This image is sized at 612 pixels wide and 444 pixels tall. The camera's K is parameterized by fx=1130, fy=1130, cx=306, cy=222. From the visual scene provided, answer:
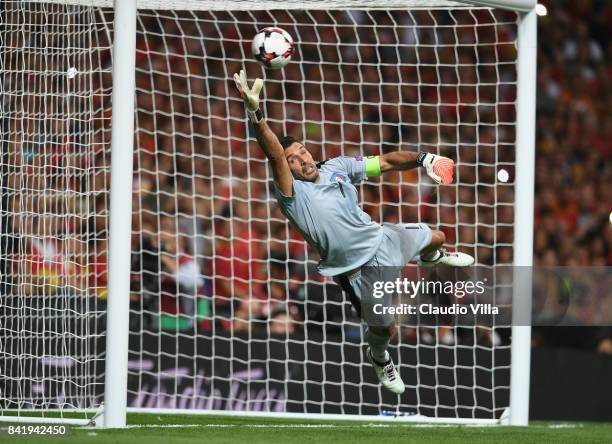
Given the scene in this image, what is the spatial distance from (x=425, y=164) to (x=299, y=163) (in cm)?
85

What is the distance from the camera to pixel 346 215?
772 cm

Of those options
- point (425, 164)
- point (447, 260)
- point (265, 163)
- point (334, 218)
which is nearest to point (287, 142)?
point (334, 218)

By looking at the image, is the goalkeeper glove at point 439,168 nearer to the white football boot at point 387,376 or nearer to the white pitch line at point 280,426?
the white football boot at point 387,376

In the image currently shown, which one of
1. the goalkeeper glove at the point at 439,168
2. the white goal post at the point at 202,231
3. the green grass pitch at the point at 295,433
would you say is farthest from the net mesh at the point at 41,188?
the goalkeeper glove at the point at 439,168

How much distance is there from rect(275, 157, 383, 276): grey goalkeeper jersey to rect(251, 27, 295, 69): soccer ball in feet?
2.79

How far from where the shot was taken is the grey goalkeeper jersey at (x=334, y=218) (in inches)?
301

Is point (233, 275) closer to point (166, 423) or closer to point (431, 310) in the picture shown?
point (431, 310)

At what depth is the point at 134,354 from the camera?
10516mm

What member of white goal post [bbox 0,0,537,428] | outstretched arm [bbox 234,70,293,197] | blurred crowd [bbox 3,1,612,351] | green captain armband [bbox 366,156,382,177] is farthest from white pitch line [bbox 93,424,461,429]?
green captain armband [bbox 366,156,382,177]

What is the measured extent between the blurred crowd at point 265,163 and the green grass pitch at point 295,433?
143 centimetres

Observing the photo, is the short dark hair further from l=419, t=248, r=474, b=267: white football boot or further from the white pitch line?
the white pitch line

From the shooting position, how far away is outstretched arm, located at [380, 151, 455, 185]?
7426mm

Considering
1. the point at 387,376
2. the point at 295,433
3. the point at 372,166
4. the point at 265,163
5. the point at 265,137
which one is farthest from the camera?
the point at 265,163

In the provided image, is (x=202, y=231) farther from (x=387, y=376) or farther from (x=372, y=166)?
(x=372, y=166)
